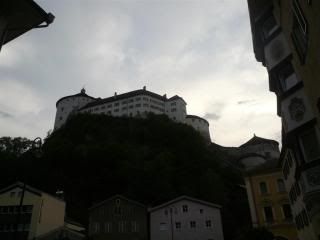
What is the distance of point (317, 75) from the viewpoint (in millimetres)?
7578

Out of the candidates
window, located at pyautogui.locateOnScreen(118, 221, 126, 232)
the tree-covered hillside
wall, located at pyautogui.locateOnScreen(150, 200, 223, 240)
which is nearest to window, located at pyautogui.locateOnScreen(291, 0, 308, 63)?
wall, located at pyautogui.locateOnScreen(150, 200, 223, 240)

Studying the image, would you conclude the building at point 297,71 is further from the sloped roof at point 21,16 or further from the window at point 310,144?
the sloped roof at point 21,16

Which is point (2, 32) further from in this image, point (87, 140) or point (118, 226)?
point (87, 140)

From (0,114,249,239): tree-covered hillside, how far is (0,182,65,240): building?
14.3 feet

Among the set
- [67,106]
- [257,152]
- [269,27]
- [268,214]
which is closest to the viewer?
[269,27]

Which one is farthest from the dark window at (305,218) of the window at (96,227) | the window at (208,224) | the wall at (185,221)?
the window at (96,227)

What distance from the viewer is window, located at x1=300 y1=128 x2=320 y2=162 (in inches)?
410

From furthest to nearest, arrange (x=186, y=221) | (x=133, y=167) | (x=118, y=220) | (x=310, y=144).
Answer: (x=133, y=167) → (x=118, y=220) → (x=186, y=221) → (x=310, y=144)

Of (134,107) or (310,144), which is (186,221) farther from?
(134,107)

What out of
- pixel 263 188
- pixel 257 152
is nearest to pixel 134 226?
pixel 263 188

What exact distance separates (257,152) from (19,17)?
78622 millimetres

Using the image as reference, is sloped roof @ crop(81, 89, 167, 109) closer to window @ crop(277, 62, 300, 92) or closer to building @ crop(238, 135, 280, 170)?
building @ crop(238, 135, 280, 170)

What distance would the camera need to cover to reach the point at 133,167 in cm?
5719

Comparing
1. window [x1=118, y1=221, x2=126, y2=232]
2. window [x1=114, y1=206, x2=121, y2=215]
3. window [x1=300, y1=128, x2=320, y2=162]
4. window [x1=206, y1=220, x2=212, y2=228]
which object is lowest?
window [x1=300, y1=128, x2=320, y2=162]
